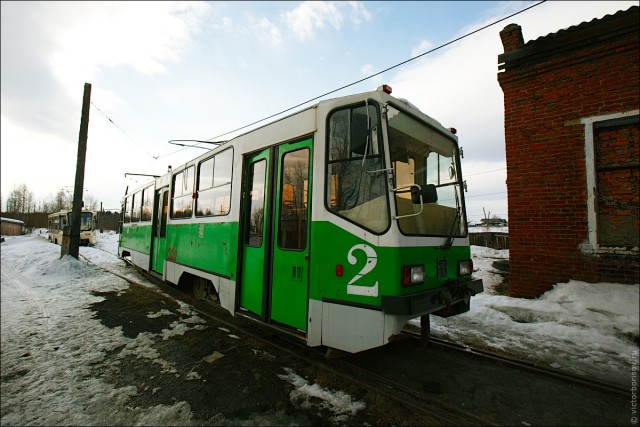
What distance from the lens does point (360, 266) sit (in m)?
3.03

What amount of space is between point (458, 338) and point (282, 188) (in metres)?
3.48

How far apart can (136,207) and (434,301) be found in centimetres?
1059

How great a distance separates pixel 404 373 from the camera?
3461 mm

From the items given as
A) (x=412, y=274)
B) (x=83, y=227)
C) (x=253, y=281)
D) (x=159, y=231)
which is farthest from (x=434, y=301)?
(x=83, y=227)

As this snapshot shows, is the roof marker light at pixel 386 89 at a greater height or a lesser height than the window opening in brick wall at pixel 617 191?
greater

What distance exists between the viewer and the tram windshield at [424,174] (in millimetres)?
3146

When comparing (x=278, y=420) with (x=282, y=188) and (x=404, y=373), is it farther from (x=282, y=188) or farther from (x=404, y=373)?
(x=282, y=188)

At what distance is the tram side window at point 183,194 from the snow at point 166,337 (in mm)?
2241

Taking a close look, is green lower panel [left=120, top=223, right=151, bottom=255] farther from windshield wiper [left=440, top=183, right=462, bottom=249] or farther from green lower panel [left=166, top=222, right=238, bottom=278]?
windshield wiper [left=440, top=183, right=462, bottom=249]

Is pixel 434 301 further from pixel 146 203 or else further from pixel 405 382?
pixel 146 203

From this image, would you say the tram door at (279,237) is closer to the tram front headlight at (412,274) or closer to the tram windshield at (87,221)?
the tram front headlight at (412,274)

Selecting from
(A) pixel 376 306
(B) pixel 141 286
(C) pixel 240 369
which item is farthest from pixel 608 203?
(B) pixel 141 286

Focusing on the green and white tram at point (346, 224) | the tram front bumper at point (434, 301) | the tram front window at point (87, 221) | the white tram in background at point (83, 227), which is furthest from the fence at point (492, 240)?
the tram front window at point (87, 221)

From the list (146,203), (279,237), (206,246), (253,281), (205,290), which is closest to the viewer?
(279,237)
